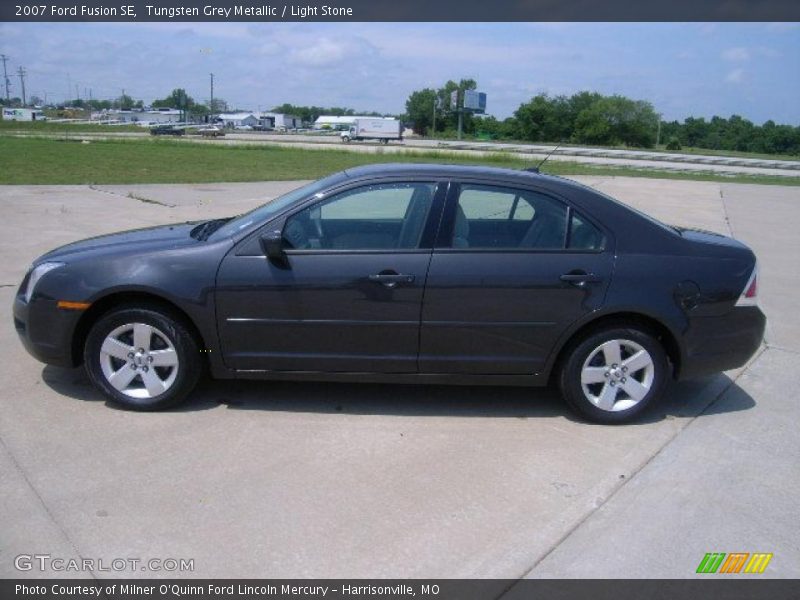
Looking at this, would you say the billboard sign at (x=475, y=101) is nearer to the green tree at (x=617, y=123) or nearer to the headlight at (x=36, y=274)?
the green tree at (x=617, y=123)

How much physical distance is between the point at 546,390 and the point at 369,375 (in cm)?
142

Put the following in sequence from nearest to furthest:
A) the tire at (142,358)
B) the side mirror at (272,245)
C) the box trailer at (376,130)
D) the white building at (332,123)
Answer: the side mirror at (272,245)
the tire at (142,358)
the box trailer at (376,130)
the white building at (332,123)

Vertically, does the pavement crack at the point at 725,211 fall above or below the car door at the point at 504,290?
below

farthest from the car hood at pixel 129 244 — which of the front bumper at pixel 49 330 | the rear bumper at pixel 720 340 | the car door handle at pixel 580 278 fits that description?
the rear bumper at pixel 720 340

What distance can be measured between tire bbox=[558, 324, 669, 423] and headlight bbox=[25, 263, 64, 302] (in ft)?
10.7

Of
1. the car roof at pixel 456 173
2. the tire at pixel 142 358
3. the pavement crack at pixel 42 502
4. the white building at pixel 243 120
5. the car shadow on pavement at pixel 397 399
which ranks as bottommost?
the pavement crack at pixel 42 502

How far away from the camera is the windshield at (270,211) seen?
4.63 meters

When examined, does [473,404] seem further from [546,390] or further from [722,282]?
[722,282]

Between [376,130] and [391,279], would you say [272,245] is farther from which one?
[376,130]

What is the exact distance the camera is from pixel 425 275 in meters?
4.43

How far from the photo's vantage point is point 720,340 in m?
4.67

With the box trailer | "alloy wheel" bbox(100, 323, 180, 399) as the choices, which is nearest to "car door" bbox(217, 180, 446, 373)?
"alloy wheel" bbox(100, 323, 180, 399)

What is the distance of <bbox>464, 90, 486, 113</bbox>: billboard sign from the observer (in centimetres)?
7094

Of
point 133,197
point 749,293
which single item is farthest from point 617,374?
point 133,197
